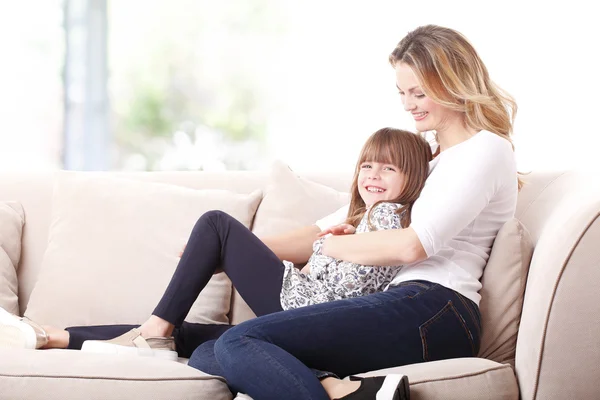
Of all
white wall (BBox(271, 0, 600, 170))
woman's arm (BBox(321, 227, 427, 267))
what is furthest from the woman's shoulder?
white wall (BBox(271, 0, 600, 170))

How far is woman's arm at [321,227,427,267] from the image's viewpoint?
5.45 feet

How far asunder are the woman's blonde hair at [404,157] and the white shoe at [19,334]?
874mm

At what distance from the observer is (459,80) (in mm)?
1882

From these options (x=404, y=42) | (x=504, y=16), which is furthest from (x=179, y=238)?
(x=504, y=16)

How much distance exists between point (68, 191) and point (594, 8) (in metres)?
2.62

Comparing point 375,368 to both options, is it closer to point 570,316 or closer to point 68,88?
point 570,316

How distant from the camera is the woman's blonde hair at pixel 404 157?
1.92 meters

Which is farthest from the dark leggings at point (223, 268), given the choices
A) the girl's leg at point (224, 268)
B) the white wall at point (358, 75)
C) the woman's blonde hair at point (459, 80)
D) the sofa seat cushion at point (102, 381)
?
the white wall at point (358, 75)

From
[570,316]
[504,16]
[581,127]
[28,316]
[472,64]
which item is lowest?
[28,316]

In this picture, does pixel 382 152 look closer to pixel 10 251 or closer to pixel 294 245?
pixel 294 245

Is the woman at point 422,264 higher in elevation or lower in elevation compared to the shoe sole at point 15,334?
higher

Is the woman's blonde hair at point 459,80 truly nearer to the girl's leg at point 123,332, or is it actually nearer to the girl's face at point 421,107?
the girl's face at point 421,107

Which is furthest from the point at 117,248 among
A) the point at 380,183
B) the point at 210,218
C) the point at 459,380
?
the point at 459,380

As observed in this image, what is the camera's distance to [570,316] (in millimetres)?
1480
